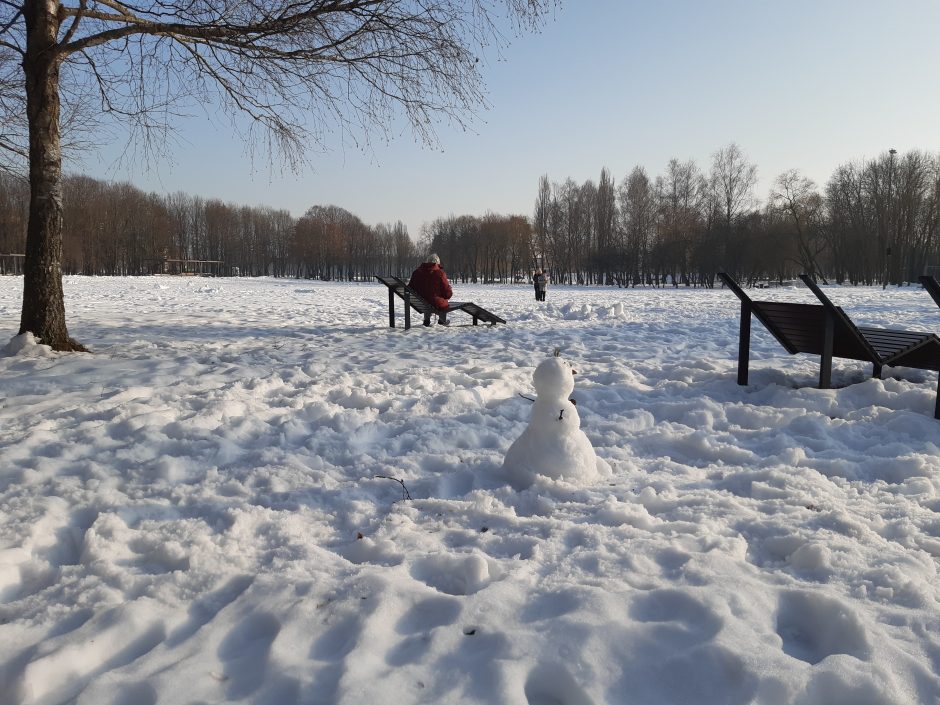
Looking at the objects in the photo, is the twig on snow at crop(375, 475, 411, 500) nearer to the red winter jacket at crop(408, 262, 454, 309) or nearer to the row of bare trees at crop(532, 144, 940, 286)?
the red winter jacket at crop(408, 262, 454, 309)

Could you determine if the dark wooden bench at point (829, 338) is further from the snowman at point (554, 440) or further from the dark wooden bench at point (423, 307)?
the dark wooden bench at point (423, 307)

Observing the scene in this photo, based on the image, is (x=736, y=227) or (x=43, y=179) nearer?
(x=43, y=179)

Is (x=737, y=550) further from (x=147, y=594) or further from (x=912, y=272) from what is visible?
(x=912, y=272)

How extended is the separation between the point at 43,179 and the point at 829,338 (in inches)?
333

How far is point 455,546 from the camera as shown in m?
2.90

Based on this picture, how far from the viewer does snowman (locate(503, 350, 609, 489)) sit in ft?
11.7

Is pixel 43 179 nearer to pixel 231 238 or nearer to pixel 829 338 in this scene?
pixel 829 338

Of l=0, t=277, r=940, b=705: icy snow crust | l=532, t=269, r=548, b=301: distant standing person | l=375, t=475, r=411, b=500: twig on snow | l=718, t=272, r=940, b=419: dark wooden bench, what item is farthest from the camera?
l=532, t=269, r=548, b=301: distant standing person

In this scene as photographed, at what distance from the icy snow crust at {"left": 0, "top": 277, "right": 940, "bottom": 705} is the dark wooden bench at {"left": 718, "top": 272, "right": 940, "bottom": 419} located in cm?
26

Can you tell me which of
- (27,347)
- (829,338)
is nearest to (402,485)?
(829,338)

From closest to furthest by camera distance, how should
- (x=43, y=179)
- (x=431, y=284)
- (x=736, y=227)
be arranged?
(x=43, y=179) < (x=431, y=284) < (x=736, y=227)

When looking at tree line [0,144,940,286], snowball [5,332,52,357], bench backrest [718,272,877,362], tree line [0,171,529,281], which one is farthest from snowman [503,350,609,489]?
tree line [0,171,529,281]

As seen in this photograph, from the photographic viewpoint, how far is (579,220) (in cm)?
6431

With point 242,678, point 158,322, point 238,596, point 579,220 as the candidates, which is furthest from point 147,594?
point 579,220
